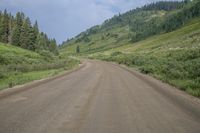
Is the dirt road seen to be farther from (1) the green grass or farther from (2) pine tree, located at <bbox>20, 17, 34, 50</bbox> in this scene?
(2) pine tree, located at <bbox>20, 17, 34, 50</bbox>

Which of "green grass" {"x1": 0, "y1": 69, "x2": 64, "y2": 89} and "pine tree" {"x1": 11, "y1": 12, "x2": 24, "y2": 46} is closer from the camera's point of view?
"green grass" {"x1": 0, "y1": 69, "x2": 64, "y2": 89}

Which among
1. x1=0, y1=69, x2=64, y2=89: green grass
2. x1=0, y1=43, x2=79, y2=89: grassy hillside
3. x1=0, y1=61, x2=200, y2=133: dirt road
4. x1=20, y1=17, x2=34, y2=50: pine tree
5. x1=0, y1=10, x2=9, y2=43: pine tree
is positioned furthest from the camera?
x1=0, y1=10, x2=9, y2=43: pine tree

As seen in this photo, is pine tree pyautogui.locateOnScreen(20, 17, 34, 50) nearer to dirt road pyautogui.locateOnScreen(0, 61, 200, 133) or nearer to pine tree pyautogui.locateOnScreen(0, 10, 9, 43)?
pine tree pyautogui.locateOnScreen(0, 10, 9, 43)

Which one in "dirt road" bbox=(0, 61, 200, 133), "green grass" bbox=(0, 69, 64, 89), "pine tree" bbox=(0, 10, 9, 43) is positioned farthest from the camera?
"pine tree" bbox=(0, 10, 9, 43)

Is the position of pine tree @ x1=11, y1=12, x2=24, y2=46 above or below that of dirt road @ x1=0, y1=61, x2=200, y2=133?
above

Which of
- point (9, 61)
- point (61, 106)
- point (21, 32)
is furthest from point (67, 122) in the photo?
point (21, 32)

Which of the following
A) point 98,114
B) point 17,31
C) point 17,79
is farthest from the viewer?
point 17,31

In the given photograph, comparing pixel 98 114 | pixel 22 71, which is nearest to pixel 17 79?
pixel 22 71

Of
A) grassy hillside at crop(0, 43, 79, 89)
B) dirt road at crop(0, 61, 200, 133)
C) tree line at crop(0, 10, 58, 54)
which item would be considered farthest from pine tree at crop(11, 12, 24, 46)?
dirt road at crop(0, 61, 200, 133)

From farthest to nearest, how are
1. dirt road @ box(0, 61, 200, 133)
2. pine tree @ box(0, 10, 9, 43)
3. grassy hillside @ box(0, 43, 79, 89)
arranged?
pine tree @ box(0, 10, 9, 43), grassy hillside @ box(0, 43, 79, 89), dirt road @ box(0, 61, 200, 133)

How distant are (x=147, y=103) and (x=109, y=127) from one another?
184 inches

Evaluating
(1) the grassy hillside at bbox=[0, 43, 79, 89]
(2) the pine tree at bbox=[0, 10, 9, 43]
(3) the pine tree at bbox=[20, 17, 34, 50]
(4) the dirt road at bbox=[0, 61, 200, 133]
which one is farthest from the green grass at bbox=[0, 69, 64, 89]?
(2) the pine tree at bbox=[0, 10, 9, 43]

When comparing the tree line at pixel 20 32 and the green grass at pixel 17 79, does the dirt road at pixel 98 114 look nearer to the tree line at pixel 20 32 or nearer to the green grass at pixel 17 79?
the green grass at pixel 17 79

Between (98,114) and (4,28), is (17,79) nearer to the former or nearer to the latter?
(98,114)
